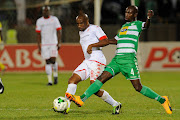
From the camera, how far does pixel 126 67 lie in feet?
25.9

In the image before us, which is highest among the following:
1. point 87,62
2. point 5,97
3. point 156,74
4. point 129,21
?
point 129,21

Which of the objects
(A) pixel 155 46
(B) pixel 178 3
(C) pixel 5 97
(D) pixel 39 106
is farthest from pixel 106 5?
(D) pixel 39 106

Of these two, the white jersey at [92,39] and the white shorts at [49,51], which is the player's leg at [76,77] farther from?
the white shorts at [49,51]

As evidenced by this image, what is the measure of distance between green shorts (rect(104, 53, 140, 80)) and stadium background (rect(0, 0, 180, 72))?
10.1 meters

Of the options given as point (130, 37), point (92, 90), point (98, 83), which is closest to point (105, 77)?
point (98, 83)

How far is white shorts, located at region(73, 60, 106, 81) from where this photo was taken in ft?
26.5

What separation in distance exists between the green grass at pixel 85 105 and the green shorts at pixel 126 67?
657 millimetres

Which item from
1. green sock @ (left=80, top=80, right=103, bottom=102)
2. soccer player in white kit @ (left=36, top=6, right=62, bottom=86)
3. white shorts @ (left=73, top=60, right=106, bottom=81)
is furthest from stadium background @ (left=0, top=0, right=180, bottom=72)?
green sock @ (left=80, top=80, right=103, bottom=102)

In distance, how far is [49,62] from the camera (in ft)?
45.6

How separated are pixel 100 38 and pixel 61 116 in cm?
142

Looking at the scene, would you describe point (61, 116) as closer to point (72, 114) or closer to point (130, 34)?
point (72, 114)

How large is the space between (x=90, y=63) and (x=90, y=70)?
130 mm

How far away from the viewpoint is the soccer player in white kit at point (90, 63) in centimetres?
805

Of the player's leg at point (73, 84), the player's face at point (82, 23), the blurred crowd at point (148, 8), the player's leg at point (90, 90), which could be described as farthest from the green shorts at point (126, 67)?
the blurred crowd at point (148, 8)
